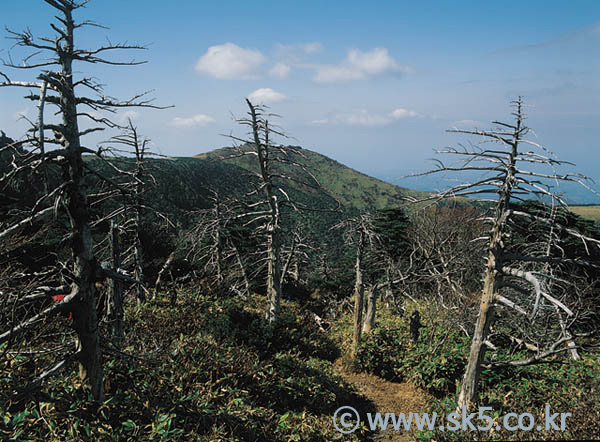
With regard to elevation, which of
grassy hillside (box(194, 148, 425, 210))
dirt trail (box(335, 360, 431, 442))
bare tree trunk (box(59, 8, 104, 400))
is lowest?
dirt trail (box(335, 360, 431, 442))

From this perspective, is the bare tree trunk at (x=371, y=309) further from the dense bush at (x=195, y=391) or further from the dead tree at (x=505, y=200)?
the dead tree at (x=505, y=200)

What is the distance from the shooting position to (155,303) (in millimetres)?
12047

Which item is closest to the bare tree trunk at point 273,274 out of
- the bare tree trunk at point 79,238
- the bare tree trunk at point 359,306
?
the bare tree trunk at point 359,306

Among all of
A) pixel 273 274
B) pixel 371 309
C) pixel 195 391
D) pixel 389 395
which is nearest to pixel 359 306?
pixel 371 309

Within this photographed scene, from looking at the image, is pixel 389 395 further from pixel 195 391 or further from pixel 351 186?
pixel 351 186

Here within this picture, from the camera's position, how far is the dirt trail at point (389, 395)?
32.4 feet

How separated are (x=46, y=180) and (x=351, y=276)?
76.2ft

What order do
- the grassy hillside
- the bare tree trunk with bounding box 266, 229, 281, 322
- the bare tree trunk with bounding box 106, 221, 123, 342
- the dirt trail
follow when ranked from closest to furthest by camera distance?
the bare tree trunk with bounding box 106, 221, 123, 342, the dirt trail, the bare tree trunk with bounding box 266, 229, 281, 322, the grassy hillside

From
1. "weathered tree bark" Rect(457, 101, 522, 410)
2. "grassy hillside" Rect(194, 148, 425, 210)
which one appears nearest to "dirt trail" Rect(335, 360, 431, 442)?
"weathered tree bark" Rect(457, 101, 522, 410)

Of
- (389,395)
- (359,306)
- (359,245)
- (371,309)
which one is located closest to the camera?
(389,395)

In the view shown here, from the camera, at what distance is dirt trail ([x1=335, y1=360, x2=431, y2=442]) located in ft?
32.4

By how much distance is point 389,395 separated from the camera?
35.3ft

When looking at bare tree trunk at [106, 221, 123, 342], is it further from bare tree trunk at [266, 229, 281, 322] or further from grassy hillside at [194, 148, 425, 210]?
grassy hillside at [194, 148, 425, 210]

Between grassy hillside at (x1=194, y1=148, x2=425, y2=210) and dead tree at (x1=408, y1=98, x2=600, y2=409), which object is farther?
grassy hillside at (x1=194, y1=148, x2=425, y2=210)
